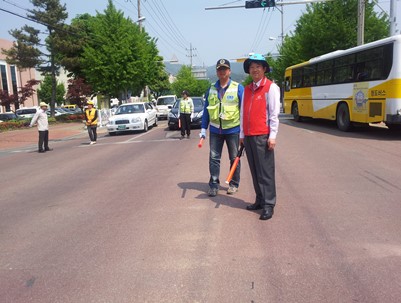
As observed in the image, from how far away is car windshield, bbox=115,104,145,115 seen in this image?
19266 mm

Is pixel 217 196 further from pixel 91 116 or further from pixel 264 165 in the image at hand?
pixel 91 116

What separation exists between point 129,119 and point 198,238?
47.6 feet

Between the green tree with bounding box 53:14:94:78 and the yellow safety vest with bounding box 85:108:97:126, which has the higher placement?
the green tree with bounding box 53:14:94:78

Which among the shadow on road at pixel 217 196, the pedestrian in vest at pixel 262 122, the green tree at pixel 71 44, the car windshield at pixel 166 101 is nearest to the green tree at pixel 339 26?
the car windshield at pixel 166 101

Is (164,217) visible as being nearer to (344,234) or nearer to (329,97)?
(344,234)

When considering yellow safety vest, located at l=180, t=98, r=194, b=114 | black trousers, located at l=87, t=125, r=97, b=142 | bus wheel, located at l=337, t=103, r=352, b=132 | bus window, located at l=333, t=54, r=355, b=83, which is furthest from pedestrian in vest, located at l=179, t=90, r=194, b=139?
bus window, located at l=333, t=54, r=355, b=83

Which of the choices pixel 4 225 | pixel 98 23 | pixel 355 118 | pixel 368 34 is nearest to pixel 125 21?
pixel 98 23

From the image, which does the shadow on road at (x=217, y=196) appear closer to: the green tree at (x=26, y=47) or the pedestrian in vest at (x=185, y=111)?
the pedestrian in vest at (x=185, y=111)

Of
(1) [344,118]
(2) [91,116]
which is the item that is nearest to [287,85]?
(1) [344,118]

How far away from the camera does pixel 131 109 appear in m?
19.5

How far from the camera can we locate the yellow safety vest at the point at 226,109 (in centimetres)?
563

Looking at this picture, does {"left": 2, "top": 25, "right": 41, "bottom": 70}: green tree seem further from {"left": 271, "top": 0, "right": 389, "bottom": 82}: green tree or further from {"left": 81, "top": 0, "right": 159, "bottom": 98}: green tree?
{"left": 271, "top": 0, "right": 389, "bottom": 82}: green tree

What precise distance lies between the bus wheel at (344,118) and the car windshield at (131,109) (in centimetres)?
920

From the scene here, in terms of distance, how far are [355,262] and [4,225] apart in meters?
4.23
